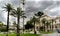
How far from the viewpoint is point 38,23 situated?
180cm

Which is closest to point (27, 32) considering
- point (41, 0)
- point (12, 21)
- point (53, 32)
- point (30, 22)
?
point (30, 22)

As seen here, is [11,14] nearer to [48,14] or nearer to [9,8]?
[9,8]

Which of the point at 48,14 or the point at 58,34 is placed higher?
the point at 48,14

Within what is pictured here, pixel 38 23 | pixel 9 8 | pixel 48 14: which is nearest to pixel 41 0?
pixel 48 14

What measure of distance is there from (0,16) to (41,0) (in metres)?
0.67

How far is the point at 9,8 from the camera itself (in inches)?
68.6

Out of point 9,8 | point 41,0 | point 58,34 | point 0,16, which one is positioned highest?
point 41,0

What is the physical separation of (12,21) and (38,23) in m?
0.40

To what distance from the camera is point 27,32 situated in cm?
178

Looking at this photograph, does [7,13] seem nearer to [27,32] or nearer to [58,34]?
[27,32]

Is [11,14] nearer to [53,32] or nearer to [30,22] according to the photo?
[30,22]

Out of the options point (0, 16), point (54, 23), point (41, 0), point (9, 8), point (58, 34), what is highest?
point (41, 0)

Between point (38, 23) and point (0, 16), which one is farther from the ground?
point (0, 16)

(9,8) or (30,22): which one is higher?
(9,8)
